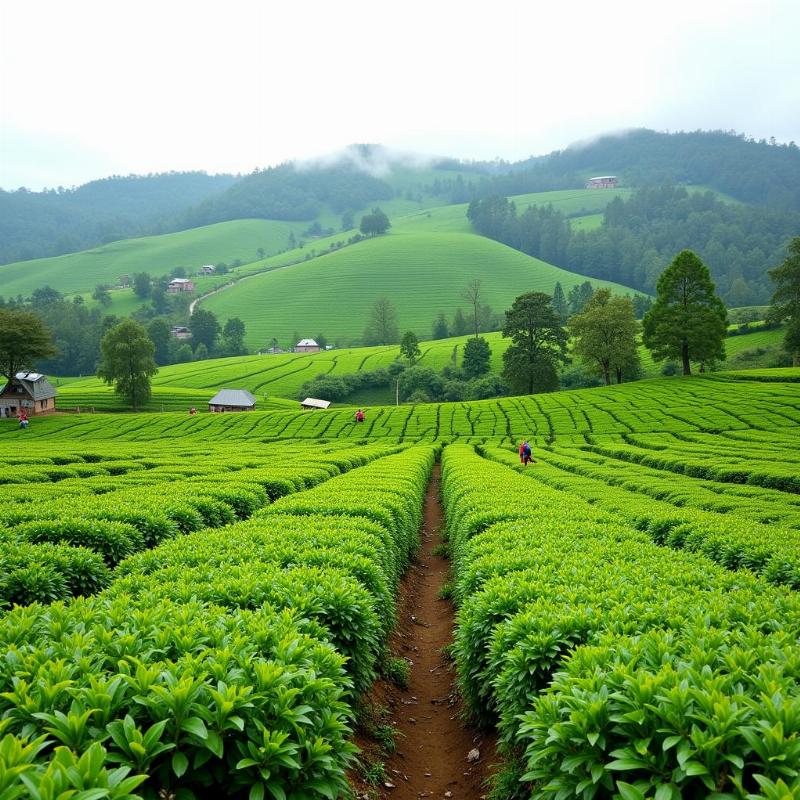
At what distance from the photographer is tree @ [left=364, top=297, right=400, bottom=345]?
131 metres

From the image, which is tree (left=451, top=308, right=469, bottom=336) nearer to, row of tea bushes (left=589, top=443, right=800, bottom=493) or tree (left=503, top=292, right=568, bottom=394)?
tree (left=503, top=292, right=568, bottom=394)

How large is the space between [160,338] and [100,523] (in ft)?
427

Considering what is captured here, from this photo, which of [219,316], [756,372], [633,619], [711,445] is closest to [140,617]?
[633,619]

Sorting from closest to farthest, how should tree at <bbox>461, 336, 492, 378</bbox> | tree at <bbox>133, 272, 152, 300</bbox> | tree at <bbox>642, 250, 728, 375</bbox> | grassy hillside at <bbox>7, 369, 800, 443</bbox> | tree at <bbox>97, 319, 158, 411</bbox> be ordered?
1. grassy hillside at <bbox>7, 369, 800, 443</bbox>
2. tree at <bbox>642, 250, 728, 375</bbox>
3. tree at <bbox>97, 319, 158, 411</bbox>
4. tree at <bbox>461, 336, 492, 378</bbox>
5. tree at <bbox>133, 272, 152, 300</bbox>

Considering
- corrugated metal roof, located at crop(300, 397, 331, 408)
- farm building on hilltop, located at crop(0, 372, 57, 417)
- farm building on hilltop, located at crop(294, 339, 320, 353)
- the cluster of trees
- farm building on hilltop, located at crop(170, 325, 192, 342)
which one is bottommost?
corrugated metal roof, located at crop(300, 397, 331, 408)

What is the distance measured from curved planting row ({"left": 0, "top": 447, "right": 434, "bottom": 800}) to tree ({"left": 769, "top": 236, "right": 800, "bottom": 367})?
73381 mm

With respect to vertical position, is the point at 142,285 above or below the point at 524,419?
above

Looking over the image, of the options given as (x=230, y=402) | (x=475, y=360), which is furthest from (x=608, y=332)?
(x=230, y=402)

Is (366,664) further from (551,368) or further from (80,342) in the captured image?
(80,342)

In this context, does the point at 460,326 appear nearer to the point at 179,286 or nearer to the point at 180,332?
the point at 180,332

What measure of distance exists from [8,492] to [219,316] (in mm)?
144275

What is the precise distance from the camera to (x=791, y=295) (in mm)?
64562

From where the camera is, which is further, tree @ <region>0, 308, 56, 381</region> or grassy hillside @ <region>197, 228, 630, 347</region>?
grassy hillside @ <region>197, 228, 630, 347</region>

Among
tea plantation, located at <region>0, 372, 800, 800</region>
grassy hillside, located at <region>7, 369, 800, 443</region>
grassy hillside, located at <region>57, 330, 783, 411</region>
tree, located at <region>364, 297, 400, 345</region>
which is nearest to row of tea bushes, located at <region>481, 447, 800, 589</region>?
tea plantation, located at <region>0, 372, 800, 800</region>
